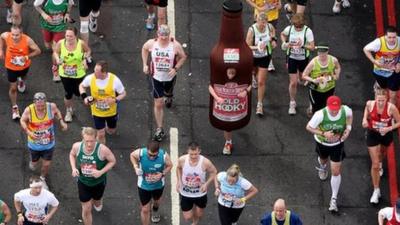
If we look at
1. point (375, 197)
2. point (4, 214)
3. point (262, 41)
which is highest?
point (262, 41)

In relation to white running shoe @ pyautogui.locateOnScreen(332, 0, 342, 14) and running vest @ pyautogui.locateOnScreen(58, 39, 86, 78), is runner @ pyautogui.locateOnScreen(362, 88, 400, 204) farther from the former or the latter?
running vest @ pyautogui.locateOnScreen(58, 39, 86, 78)

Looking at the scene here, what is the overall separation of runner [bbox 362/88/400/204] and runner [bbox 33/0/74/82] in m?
5.67

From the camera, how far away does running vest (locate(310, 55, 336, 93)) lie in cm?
2205

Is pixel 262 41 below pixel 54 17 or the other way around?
below

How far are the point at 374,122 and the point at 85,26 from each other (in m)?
6.04

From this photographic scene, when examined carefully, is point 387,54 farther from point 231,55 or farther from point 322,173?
point 231,55

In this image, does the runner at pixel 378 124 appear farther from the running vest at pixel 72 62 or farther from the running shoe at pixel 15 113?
the running shoe at pixel 15 113

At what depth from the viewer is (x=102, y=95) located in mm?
Answer: 21719

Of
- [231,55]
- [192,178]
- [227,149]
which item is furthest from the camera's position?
[227,149]

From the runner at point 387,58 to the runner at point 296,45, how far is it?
40.5 inches

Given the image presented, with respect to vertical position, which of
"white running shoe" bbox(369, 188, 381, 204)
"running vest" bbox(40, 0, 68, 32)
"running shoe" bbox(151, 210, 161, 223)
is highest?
"running vest" bbox(40, 0, 68, 32)

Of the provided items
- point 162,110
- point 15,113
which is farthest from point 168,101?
point 15,113

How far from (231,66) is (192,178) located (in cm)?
245

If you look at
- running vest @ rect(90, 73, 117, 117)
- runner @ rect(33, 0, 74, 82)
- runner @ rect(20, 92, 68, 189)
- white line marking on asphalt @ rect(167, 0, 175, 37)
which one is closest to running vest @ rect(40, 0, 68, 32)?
runner @ rect(33, 0, 74, 82)
